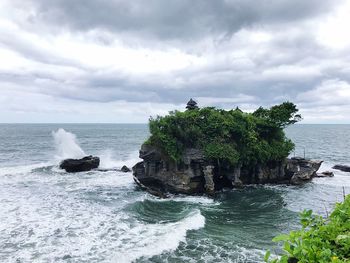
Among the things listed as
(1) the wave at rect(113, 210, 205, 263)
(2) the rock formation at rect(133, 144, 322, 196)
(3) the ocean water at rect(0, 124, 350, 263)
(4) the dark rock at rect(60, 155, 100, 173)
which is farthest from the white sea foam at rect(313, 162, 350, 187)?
(4) the dark rock at rect(60, 155, 100, 173)

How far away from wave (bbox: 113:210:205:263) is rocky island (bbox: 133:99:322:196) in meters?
10.6

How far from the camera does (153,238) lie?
23.1 m

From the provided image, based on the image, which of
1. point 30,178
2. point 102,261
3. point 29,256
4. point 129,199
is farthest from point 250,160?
point 30,178

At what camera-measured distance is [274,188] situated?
40.6m

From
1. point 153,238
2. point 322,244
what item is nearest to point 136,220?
point 153,238

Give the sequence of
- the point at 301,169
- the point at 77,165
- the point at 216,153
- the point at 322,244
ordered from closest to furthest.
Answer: the point at 322,244, the point at 216,153, the point at 301,169, the point at 77,165

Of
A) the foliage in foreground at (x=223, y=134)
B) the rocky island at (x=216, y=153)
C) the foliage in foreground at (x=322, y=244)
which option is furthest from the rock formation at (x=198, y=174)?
the foliage in foreground at (x=322, y=244)

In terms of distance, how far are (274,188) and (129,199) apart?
19.5m

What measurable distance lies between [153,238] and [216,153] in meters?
17.3

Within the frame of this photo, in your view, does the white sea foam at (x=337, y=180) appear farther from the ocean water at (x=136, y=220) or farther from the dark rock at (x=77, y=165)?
the dark rock at (x=77, y=165)

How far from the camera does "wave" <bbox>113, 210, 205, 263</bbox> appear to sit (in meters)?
20.5

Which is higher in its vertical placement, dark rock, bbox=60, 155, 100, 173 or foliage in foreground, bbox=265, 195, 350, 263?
foliage in foreground, bbox=265, 195, 350, 263

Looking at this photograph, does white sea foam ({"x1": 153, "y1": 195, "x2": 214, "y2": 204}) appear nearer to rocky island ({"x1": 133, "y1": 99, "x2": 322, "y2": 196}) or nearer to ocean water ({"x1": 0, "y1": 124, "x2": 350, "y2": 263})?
ocean water ({"x1": 0, "y1": 124, "x2": 350, "y2": 263})

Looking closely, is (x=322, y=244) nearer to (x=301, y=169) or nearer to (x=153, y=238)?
(x=153, y=238)
